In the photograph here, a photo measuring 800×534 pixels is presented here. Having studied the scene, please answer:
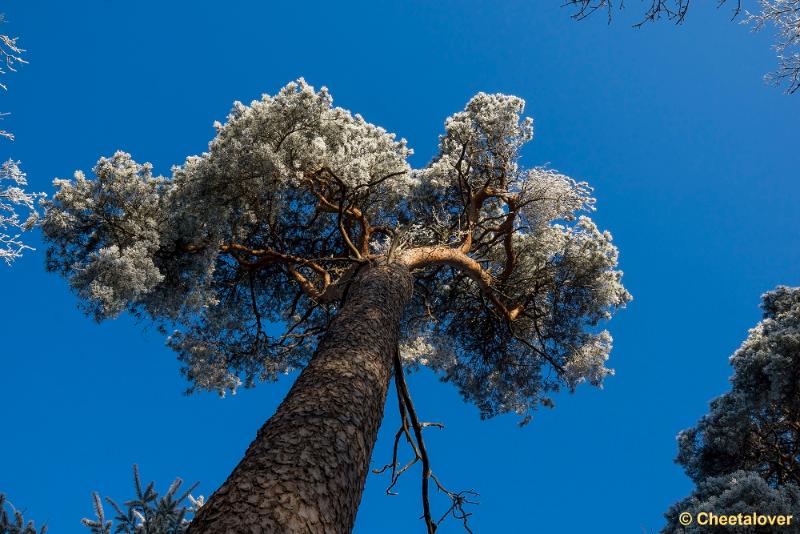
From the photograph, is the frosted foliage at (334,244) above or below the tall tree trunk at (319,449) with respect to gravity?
above

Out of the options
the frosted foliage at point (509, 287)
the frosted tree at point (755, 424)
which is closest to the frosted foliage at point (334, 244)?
the frosted foliage at point (509, 287)

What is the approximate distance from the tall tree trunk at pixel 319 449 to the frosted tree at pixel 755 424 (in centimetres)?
708

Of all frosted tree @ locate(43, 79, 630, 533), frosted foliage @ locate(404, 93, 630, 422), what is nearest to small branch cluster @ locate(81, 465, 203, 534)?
frosted tree @ locate(43, 79, 630, 533)

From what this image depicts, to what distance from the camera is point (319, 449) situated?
3336 mm

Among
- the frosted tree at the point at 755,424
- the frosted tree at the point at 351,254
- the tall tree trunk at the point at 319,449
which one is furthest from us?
the frosted tree at the point at 755,424

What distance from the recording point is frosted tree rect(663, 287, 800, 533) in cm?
971

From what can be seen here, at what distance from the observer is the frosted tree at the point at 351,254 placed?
802 cm

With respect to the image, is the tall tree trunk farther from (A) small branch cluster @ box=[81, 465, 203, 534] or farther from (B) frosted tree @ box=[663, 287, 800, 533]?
(B) frosted tree @ box=[663, 287, 800, 533]

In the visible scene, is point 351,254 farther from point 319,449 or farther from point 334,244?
point 319,449

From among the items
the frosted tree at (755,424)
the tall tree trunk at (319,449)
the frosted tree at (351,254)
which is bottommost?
the tall tree trunk at (319,449)

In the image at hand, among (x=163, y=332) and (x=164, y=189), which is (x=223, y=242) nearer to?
(x=164, y=189)

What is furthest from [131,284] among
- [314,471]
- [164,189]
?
[314,471]

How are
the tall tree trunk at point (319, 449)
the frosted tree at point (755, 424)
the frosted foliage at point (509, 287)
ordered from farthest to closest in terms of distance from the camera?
the frosted foliage at point (509, 287), the frosted tree at point (755, 424), the tall tree trunk at point (319, 449)

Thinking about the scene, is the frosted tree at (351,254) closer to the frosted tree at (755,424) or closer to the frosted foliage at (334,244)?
the frosted foliage at (334,244)
